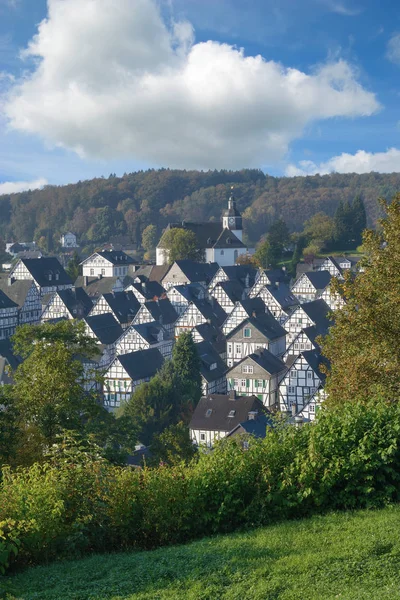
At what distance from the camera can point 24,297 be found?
62.3 metres

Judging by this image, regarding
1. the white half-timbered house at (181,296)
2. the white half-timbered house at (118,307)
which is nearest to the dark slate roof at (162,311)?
the white half-timbered house at (181,296)

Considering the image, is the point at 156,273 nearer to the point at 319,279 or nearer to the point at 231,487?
the point at 319,279

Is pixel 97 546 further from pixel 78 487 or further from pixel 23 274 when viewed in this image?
pixel 23 274

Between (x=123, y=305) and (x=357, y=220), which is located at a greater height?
(x=357, y=220)

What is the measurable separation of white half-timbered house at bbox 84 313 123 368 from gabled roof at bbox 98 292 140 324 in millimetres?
5415

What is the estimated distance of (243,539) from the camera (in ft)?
29.4

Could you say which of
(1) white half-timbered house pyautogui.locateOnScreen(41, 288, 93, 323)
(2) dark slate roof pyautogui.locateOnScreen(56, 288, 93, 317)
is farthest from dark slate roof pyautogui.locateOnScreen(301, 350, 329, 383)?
(2) dark slate roof pyautogui.locateOnScreen(56, 288, 93, 317)

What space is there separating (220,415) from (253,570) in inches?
967

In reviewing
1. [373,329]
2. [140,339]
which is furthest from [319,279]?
[373,329]

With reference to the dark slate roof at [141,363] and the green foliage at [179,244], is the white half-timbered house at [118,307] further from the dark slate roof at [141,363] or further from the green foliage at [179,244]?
the green foliage at [179,244]

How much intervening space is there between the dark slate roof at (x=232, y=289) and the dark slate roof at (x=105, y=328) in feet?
47.7

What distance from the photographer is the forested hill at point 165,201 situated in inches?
5615

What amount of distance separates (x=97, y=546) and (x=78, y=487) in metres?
0.85

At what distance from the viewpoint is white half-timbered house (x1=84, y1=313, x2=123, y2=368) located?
48938 millimetres
